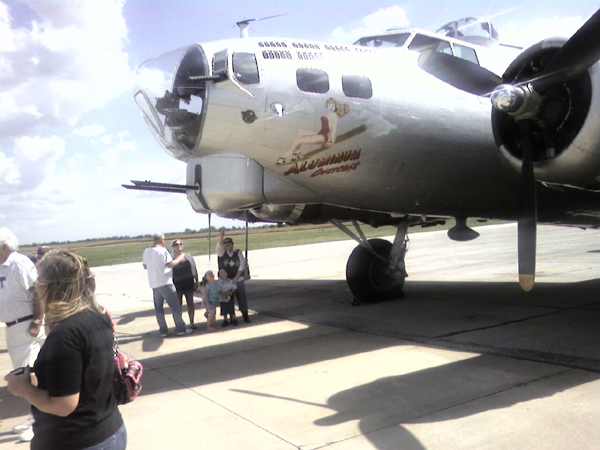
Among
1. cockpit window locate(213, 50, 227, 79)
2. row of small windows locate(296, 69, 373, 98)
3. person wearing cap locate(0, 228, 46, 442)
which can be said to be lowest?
person wearing cap locate(0, 228, 46, 442)

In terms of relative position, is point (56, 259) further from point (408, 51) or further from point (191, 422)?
point (408, 51)

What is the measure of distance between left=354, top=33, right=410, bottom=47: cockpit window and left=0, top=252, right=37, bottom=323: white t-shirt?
254 inches

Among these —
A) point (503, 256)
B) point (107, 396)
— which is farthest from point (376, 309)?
point (503, 256)

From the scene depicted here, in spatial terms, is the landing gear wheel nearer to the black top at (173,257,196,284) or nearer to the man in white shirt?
the black top at (173,257,196,284)

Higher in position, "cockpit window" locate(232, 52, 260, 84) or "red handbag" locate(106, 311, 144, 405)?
"cockpit window" locate(232, 52, 260, 84)

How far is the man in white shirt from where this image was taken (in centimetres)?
866

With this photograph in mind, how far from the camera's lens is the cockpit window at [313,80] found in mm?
7020

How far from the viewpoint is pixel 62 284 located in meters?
2.47

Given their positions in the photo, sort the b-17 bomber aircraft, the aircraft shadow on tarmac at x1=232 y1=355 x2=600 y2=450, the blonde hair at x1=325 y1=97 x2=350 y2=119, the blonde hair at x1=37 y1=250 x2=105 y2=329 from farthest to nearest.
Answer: the blonde hair at x1=325 y1=97 x2=350 y2=119 < the b-17 bomber aircraft < the aircraft shadow on tarmac at x1=232 y1=355 x2=600 y2=450 < the blonde hair at x1=37 y1=250 x2=105 y2=329

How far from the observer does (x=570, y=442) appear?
3.81 m

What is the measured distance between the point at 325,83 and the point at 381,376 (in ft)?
12.8

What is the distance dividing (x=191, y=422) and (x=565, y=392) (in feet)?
11.2

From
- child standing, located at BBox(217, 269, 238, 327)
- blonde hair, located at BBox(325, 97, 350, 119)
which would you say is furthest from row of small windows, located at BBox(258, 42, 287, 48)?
child standing, located at BBox(217, 269, 238, 327)

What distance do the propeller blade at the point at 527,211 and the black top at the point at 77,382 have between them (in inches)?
189
